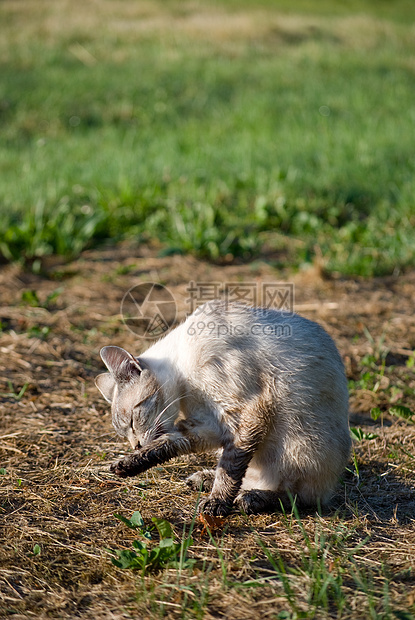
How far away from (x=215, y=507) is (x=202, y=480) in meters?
0.24

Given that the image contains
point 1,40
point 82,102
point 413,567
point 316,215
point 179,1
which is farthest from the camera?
point 179,1

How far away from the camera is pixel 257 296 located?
529 cm

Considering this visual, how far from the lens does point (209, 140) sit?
9.65 meters

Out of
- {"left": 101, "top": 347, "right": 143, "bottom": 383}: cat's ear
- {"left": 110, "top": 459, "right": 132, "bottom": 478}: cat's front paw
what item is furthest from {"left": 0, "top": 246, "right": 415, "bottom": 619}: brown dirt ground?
{"left": 101, "top": 347, "right": 143, "bottom": 383}: cat's ear

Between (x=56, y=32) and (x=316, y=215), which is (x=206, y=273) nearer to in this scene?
(x=316, y=215)

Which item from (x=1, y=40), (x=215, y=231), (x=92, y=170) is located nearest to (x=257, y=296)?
(x=215, y=231)

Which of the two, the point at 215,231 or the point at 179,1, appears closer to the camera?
the point at 215,231

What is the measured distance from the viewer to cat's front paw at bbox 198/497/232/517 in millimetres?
2686

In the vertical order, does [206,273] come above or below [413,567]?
below

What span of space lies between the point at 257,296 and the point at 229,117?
6617mm
